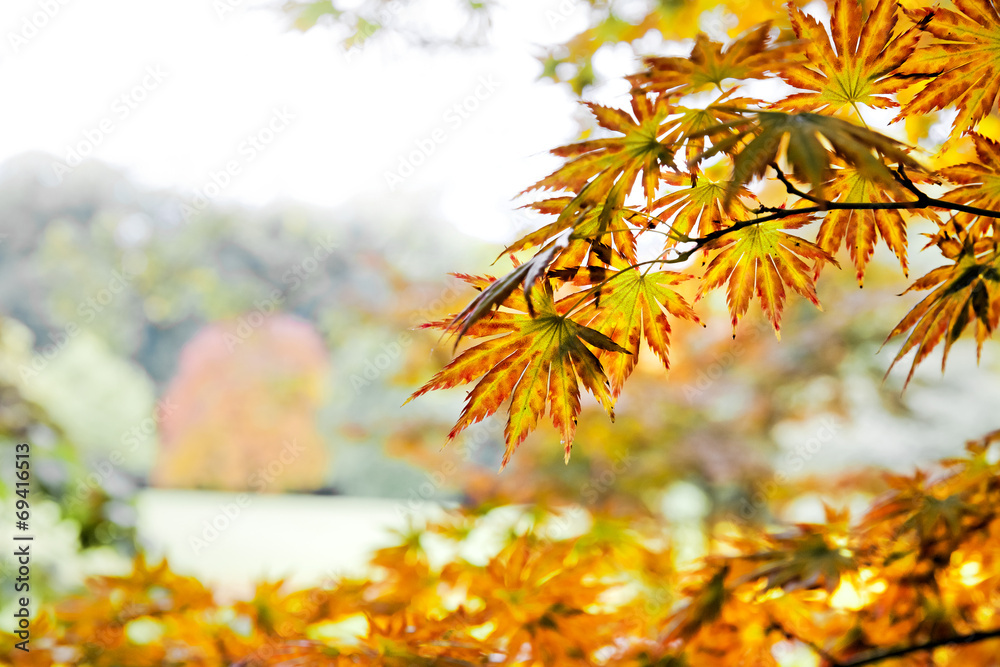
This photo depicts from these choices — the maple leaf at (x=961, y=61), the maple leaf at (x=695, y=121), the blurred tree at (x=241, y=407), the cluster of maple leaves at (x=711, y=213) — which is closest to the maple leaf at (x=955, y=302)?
the cluster of maple leaves at (x=711, y=213)

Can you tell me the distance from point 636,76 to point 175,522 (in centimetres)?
970

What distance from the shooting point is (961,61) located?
50 cm

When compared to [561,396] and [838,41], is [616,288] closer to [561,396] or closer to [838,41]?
[561,396]

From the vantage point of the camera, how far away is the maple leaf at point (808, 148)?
336 mm

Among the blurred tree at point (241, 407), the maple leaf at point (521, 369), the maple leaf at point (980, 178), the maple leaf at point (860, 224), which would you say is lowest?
the blurred tree at point (241, 407)

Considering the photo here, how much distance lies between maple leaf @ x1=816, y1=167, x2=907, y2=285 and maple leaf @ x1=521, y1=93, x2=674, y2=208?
179 millimetres

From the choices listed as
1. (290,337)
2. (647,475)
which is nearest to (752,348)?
(647,475)

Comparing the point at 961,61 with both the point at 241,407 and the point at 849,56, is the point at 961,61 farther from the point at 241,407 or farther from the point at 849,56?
the point at 241,407

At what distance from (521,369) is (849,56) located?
351 millimetres

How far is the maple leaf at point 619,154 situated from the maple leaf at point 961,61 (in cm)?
22

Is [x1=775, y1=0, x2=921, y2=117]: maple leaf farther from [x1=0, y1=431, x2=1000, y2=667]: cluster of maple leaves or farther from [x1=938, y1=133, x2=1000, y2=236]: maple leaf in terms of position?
[x1=0, y1=431, x2=1000, y2=667]: cluster of maple leaves

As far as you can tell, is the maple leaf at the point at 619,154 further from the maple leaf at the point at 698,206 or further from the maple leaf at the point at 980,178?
the maple leaf at the point at 980,178

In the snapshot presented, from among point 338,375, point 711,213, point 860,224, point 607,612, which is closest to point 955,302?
point 860,224

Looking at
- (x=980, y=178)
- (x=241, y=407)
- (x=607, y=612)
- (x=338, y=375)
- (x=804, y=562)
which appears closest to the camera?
(x=980, y=178)
